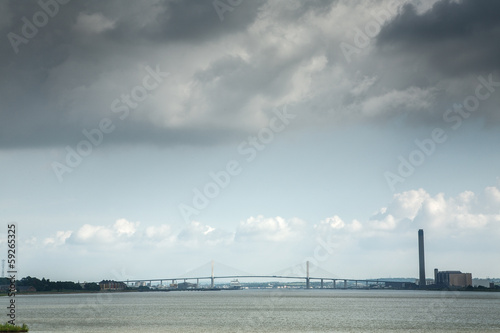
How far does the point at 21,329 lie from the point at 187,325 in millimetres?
28102

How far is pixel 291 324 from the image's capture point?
9412cm

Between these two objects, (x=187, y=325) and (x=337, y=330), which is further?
(x=187, y=325)

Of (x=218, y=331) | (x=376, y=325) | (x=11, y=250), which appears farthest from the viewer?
(x=376, y=325)

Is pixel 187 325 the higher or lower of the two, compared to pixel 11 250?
lower

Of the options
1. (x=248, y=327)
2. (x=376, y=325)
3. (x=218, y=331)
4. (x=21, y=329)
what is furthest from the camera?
(x=376, y=325)

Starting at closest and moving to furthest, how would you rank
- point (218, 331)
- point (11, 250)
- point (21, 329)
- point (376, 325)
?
point (11, 250) → point (21, 329) → point (218, 331) → point (376, 325)

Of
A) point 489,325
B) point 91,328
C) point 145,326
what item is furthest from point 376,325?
point 91,328

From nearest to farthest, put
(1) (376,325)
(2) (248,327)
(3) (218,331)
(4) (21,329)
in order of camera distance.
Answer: (4) (21,329) < (3) (218,331) < (2) (248,327) < (1) (376,325)

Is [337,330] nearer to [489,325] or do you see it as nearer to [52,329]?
[489,325]

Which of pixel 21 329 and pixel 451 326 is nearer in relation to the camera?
pixel 21 329

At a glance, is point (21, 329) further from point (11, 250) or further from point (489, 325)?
point (489, 325)

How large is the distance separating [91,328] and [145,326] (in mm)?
7875

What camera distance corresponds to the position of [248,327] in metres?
87.2

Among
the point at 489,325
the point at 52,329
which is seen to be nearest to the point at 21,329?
the point at 52,329
